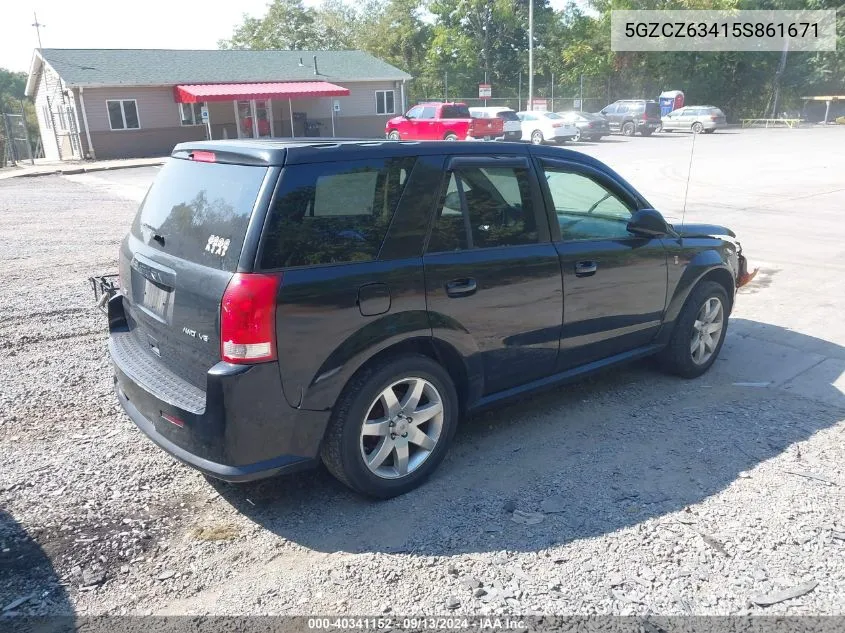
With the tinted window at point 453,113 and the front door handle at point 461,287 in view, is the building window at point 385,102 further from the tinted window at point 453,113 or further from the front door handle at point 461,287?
the front door handle at point 461,287

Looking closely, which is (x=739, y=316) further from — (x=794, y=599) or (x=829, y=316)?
(x=794, y=599)

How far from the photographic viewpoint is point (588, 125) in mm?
34094

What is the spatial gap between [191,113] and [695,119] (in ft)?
86.7

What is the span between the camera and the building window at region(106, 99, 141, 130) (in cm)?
2945

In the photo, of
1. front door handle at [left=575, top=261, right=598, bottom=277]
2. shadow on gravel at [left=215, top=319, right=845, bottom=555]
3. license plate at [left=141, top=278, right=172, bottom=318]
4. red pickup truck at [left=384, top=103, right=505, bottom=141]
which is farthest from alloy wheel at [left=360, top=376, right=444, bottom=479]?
red pickup truck at [left=384, top=103, right=505, bottom=141]

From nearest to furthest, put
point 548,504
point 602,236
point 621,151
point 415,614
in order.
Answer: point 415,614 → point 548,504 → point 602,236 → point 621,151

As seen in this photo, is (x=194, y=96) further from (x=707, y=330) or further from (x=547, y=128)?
(x=707, y=330)

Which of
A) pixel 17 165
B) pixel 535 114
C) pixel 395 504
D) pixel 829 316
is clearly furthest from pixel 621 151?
pixel 395 504

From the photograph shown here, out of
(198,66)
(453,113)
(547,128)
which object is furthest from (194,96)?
(547,128)

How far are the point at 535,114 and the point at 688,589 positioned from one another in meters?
32.0

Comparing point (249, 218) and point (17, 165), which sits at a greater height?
point (249, 218)

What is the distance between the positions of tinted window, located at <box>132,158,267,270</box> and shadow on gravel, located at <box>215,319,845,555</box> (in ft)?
4.46

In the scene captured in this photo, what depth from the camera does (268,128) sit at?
1362 inches

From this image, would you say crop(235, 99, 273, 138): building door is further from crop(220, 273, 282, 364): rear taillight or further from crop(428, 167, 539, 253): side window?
crop(220, 273, 282, 364): rear taillight
